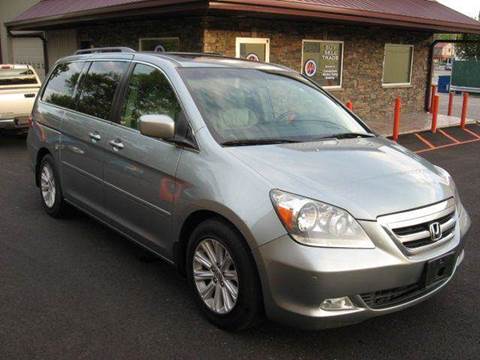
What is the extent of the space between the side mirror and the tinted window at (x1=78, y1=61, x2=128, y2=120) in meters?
1.03

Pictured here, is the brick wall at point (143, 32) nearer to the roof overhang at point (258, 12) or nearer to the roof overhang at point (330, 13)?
the roof overhang at point (258, 12)

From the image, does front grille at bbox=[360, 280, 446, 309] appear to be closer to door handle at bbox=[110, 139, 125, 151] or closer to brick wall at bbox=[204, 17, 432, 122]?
door handle at bbox=[110, 139, 125, 151]

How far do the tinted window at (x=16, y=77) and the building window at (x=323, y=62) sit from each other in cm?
646

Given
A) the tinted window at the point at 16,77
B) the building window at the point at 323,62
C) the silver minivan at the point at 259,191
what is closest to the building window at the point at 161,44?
the tinted window at the point at 16,77

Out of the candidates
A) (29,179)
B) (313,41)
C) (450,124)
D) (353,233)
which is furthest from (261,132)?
(450,124)

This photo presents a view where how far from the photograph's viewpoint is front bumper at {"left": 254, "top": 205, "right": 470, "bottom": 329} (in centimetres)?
286

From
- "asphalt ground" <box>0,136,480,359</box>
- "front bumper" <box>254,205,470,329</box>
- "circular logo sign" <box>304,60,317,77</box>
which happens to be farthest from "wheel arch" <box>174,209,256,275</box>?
"circular logo sign" <box>304,60,317,77</box>

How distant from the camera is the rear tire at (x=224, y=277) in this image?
3.13 m

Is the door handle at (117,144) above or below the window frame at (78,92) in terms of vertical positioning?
below

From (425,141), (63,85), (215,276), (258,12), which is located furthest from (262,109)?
(425,141)

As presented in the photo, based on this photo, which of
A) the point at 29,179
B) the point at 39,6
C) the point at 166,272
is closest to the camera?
the point at 166,272

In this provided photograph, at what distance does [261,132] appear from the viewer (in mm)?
3842

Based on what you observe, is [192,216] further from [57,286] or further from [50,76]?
[50,76]

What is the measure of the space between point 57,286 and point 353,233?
2.36 m
